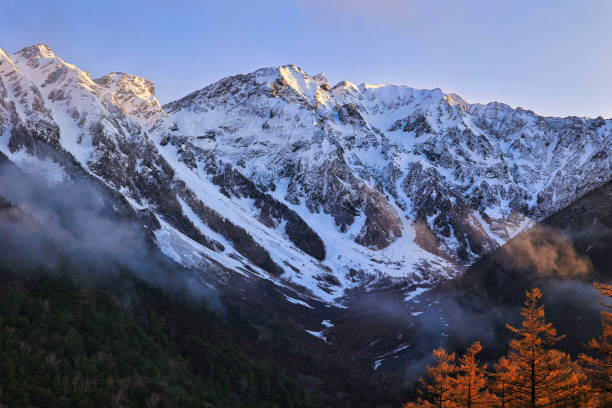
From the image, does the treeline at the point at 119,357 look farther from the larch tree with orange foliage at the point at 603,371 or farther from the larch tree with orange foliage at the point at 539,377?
the larch tree with orange foliage at the point at 603,371

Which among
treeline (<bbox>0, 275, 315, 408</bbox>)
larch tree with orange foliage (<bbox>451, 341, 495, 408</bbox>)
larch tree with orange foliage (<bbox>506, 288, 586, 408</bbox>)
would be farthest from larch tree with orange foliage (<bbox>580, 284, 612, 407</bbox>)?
treeline (<bbox>0, 275, 315, 408</bbox>)

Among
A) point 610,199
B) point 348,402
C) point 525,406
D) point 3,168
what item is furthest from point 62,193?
point 525,406

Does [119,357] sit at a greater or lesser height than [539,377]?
greater

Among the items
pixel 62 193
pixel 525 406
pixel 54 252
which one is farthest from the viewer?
pixel 62 193

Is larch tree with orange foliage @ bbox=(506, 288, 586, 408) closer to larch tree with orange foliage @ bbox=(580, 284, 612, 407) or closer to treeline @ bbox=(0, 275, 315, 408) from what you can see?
larch tree with orange foliage @ bbox=(580, 284, 612, 407)

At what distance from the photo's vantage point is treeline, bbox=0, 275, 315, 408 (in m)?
90.8

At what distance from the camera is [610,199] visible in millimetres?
121250

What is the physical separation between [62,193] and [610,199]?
577 feet

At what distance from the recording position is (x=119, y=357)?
106562 mm

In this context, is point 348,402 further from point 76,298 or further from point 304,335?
point 76,298

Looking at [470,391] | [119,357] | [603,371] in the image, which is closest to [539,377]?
[603,371]

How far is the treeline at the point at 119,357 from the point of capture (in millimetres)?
90812

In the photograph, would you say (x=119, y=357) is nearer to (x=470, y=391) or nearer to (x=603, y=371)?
(x=470, y=391)

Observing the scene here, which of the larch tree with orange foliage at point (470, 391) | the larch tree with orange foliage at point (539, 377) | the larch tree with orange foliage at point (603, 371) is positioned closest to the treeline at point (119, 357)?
the larch tree with orange foliage at point (470, 391)
